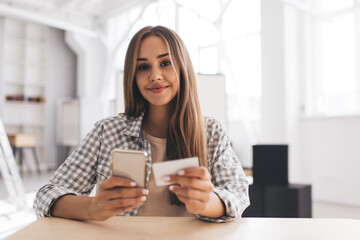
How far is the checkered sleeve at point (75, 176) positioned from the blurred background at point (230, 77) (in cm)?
183

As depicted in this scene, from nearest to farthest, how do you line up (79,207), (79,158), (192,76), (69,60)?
(79,207)
(79,158)
(192,76)
(69,60)

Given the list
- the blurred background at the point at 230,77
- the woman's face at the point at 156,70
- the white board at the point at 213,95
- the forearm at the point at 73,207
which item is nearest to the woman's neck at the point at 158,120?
the woman's face at the point at 156,70

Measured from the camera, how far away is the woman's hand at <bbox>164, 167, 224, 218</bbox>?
791 millimetres

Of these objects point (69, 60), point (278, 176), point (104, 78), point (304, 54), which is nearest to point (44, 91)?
point (69, 60)

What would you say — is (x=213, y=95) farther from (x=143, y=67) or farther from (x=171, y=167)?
(x=171, y=167)

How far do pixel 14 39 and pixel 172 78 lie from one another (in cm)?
819

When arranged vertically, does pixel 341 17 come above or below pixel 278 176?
above

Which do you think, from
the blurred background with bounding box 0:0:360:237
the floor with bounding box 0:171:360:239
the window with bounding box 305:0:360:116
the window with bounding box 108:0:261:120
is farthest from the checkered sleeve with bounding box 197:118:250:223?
the window with bounding box 108:0:261:120

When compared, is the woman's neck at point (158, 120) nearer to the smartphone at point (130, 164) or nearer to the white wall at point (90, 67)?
the smartphone at point (130, 164)

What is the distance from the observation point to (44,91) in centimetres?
850

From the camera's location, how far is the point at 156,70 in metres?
1.23

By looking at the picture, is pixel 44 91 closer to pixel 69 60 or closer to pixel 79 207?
pixel 69 60

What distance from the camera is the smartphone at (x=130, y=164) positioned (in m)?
0.77

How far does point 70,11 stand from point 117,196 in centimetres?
842
